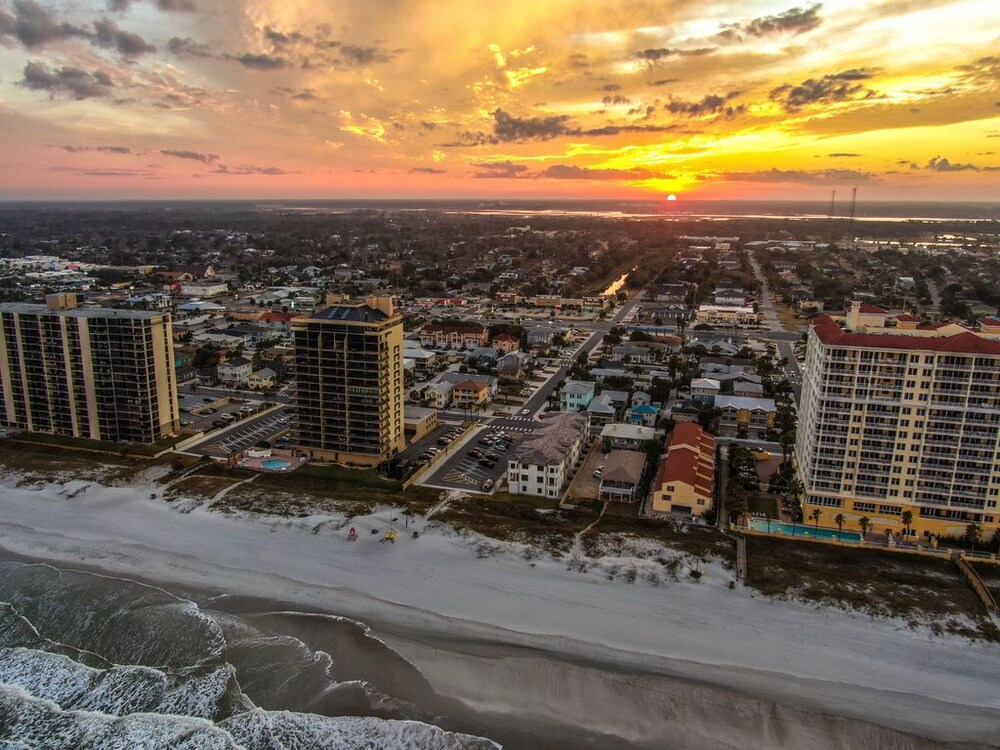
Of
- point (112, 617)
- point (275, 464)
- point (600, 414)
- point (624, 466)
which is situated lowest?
point (112, 617)

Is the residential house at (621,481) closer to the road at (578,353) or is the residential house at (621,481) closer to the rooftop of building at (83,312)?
the road at (578,353)

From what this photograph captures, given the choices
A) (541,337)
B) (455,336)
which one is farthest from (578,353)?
(455,336)

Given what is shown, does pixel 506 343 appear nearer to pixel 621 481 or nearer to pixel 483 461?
pixel 483 461

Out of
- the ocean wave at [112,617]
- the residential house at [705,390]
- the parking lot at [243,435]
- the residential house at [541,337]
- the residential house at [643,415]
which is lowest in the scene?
the ocean wave at [112,617]

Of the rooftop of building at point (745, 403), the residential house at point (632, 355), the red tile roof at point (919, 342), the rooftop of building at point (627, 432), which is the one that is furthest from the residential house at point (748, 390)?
the red tile roof at point (919, 342)

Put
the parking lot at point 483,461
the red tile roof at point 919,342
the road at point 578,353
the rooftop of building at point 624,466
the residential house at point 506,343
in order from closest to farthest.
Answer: the red tile roof at point 919,342 → the rooftop of building at point 624,466 → the parking lot at point 483,461 → the road at point 578,353 → the residential house at point 506,343

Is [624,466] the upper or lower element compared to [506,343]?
lower
